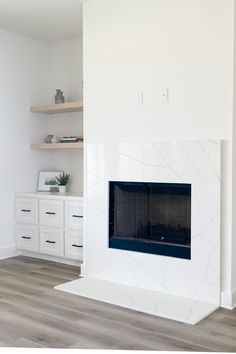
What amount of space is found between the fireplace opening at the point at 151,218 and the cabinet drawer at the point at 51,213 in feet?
2.62

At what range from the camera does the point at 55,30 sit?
4.66m

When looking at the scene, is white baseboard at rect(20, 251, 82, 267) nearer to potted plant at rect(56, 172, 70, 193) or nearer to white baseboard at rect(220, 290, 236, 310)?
potted plant at rect(56, 172, 70, 193)

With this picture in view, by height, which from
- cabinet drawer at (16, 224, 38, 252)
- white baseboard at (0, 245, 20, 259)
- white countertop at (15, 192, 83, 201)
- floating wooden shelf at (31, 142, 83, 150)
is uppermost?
floating wooden shelf at (31, 142, 83, 150)

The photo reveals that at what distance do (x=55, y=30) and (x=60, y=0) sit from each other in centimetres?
90

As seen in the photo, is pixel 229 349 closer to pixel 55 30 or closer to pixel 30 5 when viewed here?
pixel 30 5

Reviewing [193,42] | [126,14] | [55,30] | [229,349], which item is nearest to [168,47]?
[193,42]

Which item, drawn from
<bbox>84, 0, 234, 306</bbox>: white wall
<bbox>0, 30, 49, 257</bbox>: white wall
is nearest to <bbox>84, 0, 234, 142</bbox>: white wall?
<bbox>84, 0, 234, 306</bbox>: white wall


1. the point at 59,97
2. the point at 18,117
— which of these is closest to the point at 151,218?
the point at 59,97

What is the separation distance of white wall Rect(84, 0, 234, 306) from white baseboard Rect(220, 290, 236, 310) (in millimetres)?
39

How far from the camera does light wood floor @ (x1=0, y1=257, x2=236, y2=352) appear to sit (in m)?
2.47

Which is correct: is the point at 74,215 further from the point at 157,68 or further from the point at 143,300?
the point at 157,68

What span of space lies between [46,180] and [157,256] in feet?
6.97

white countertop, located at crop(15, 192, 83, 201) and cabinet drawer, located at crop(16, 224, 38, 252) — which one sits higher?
white countertop, located at crop(15, 192, 83, 201)

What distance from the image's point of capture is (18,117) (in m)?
4.88
